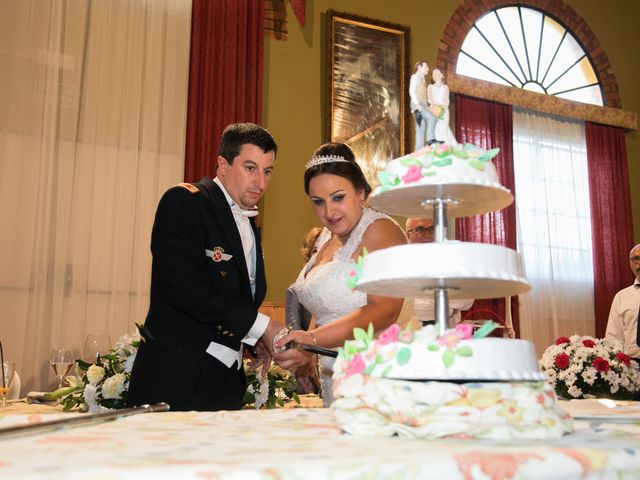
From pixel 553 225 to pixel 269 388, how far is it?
22.5ft

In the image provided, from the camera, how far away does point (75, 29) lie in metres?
6.43

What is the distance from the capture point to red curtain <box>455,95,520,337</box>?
8.02 meters

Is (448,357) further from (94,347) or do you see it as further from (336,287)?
(94,347)

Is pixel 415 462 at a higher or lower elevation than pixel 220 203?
lower

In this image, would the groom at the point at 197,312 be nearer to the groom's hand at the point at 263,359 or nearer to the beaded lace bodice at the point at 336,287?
the groom's hand at the point at 263,359

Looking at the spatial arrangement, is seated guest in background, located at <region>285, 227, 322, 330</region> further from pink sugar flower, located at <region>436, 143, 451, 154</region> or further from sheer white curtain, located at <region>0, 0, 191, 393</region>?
sheer white curtain, located at <region>0, 0, 191, 393</region>

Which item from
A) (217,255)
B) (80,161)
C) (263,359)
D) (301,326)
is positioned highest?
(80,161)

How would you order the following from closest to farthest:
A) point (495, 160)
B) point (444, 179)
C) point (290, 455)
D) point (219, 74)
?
point (290, 455) → point (444, 179) → point (219, 74) → point (495, 160)

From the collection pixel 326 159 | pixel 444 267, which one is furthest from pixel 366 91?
pixel 444 267

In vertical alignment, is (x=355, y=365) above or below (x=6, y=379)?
above

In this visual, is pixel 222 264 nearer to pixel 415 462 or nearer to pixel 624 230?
pixel 415 462

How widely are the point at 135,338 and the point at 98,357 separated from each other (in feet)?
0.54

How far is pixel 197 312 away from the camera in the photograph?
2.25 meters

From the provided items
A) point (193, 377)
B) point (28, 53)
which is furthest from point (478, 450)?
point (28, 53)
